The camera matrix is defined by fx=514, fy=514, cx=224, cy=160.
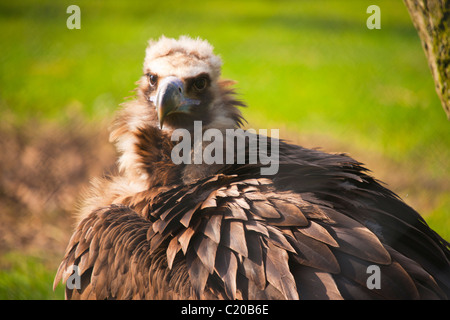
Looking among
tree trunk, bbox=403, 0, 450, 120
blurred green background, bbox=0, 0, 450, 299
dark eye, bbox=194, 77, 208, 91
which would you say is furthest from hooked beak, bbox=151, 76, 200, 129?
blurred green background, bbox=0, 0, 450, 299

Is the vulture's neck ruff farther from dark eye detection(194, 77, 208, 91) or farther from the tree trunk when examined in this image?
the tree trunk

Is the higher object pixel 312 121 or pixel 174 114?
pixel 312 121

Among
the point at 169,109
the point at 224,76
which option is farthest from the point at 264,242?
the point at 224,76

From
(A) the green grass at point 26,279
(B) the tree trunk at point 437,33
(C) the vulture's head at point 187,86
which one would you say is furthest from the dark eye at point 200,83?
(A) the green grass at point 26,279

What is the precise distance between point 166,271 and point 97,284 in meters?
0.46

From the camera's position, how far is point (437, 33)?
3.11m

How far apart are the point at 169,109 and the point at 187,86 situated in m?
0.30

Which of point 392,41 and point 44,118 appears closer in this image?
point 44,118

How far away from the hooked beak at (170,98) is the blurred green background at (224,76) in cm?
214

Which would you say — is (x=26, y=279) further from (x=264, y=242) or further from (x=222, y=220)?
(x=264, y=242)

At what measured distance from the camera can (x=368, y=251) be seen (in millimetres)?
2555

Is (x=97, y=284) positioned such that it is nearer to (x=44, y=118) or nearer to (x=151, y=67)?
(x=151, y=67)

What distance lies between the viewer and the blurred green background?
6.29 m

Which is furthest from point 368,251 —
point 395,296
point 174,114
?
point 174,114
